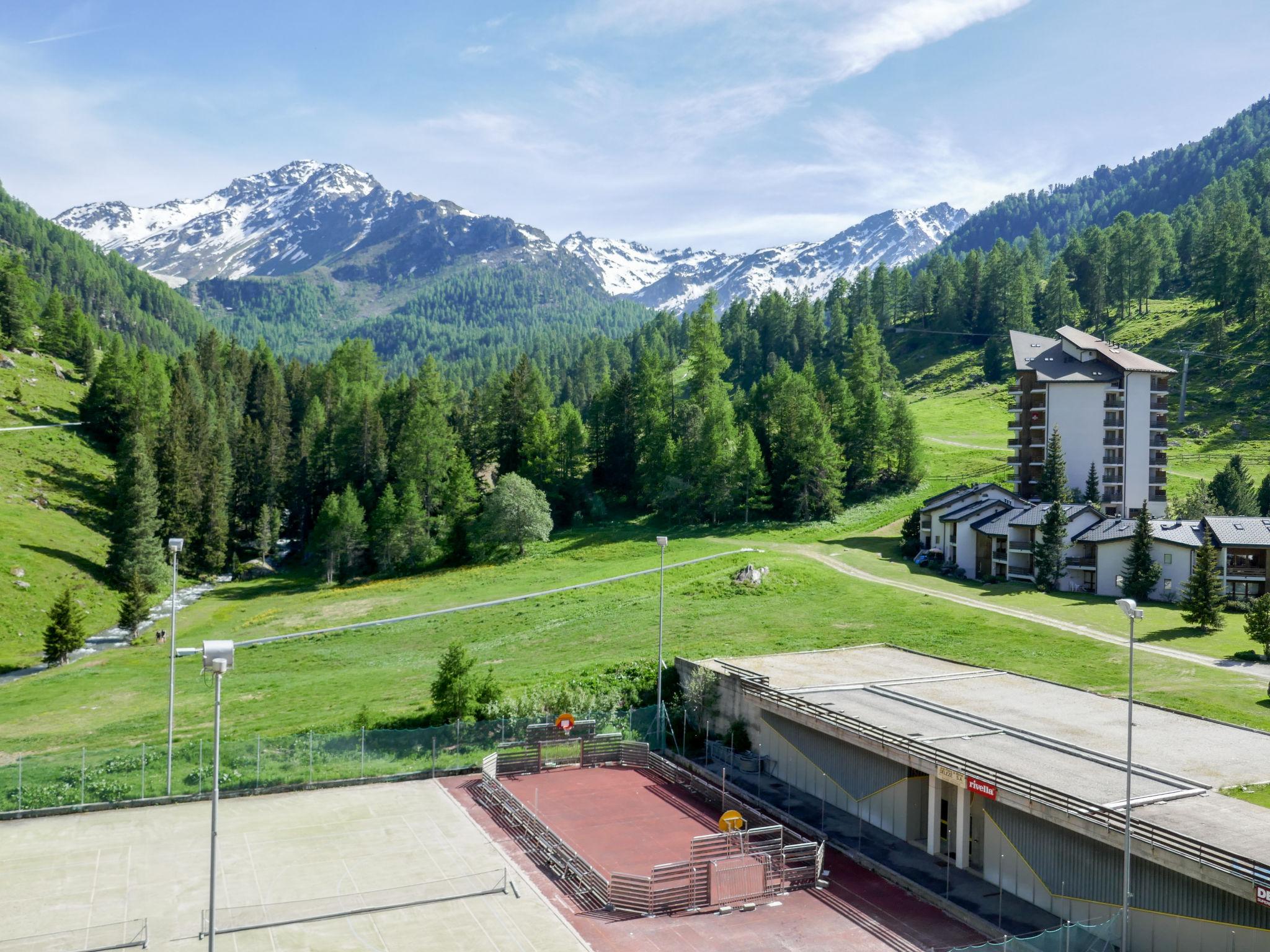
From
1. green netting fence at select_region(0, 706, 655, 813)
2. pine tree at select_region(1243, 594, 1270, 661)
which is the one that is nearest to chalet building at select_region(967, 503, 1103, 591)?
pine tree at select_region(1243, 594, 1270, 661)

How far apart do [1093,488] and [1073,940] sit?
3006 inches

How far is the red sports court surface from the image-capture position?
25922 mm

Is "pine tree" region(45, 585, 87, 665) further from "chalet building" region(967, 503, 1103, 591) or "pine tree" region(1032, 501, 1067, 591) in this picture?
"pine tree" region(1032, 501, 1067, 591)

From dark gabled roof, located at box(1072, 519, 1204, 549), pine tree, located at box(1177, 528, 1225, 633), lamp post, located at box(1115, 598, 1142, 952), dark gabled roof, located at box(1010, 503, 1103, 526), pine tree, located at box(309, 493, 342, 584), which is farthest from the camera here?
Result: pine tree, located at box(309, 493, 342, 584)

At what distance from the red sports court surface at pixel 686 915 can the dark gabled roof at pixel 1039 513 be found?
161 ft

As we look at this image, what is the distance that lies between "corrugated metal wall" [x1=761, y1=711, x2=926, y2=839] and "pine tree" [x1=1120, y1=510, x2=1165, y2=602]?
40.0m

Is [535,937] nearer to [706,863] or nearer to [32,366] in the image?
[706,863]

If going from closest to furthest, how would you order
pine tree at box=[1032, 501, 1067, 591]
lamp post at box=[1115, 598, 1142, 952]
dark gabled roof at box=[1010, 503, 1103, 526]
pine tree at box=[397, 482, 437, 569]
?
lamp post at box=[1115, 598, 1142, 952]
pine tree at box=[1032, 501, 1067, 591]
dark gabled roof at box=[1010, 503, 1103, 526]
pine tree at box=[397, 482, 437, 569]

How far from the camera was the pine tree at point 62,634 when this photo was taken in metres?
65.9

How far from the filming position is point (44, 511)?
316 ft

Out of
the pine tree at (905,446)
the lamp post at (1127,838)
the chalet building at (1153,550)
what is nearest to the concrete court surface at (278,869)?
the lamp post at (1127,838)

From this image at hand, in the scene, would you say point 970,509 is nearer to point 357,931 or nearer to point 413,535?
point 413,535

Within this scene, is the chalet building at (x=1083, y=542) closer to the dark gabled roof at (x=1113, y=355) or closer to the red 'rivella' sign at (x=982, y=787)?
the dark gabled roof at (x=1113, y=355)

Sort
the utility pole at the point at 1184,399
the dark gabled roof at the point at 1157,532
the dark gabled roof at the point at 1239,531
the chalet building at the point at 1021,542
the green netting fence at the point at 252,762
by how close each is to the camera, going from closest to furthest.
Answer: the green netting fence at the point at 252,762
the dark gabled roof at the point at 1239,531
the dark gabled roof at the point at 1157,532
the chalet building at the point at 1021,542
the utility pole at the point at 1184,399
